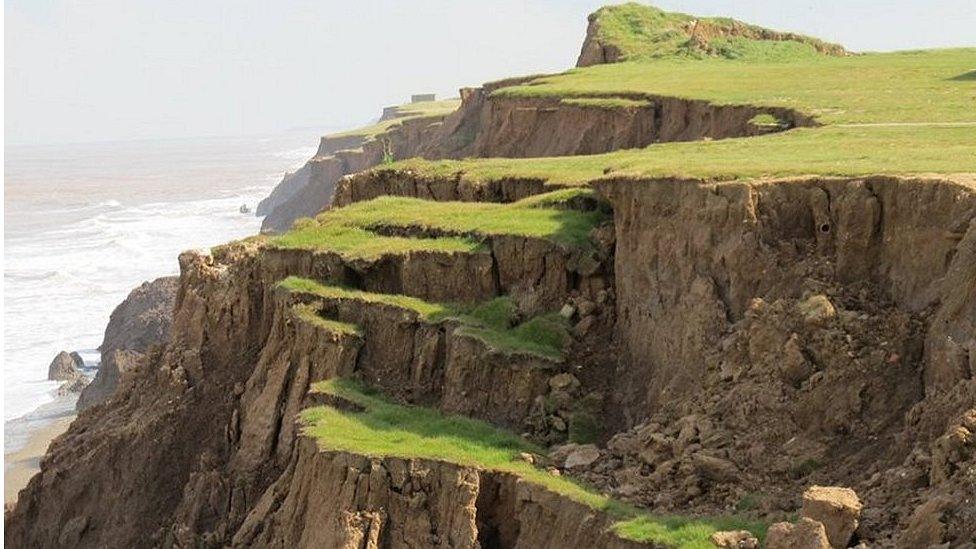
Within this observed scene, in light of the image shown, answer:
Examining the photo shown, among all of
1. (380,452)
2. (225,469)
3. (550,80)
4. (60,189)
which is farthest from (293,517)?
(60,189)

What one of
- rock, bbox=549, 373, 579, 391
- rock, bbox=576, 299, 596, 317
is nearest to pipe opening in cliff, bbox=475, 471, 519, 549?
rock, bbox=549, 373, 579, 391

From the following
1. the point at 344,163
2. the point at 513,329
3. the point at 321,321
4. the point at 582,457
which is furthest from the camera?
the point at 344,163

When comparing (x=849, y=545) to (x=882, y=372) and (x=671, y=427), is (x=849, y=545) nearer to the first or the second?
(x=882, y=372)

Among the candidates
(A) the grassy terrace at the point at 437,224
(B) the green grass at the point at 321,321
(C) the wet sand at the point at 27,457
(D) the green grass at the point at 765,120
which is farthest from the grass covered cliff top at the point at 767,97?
(C) the wet sand at the point at 27,457

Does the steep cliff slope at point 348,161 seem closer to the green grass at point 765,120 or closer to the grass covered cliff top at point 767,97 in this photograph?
the grass covered cliff top at point 767,97

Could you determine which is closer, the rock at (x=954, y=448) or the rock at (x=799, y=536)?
the rock at (x=799, y=536)

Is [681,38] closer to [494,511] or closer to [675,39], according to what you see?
[675,39]

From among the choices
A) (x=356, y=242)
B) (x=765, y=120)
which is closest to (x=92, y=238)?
(x=765, y=120)

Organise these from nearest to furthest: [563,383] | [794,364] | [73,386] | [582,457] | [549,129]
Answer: [794,364] < [582,457] < [563,383] < [549,129] < [73,386]

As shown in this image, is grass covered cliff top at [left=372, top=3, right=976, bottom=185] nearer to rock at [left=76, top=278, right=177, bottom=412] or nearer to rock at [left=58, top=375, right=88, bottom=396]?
rock at [left=76, top=278, right=177, bottom=412]
